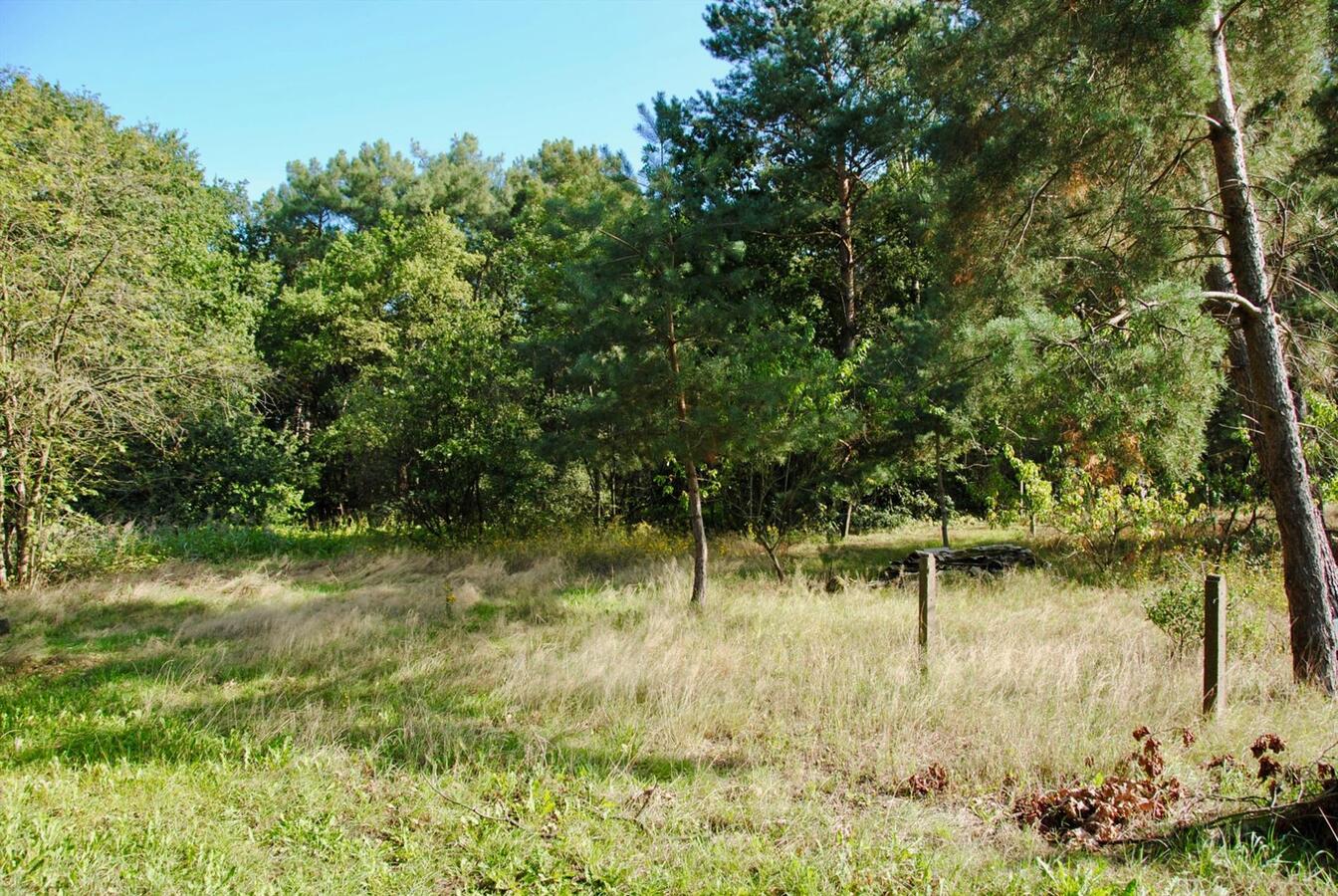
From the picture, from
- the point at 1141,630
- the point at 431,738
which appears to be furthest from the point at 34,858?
the point at 1141,630

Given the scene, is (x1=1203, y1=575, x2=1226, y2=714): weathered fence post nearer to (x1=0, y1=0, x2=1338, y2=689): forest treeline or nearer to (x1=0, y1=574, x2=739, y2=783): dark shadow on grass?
(x1=0, y1=0, x2=1338, y2=689): forest treeline

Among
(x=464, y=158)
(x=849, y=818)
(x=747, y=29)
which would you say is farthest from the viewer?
(x=464, y=158)

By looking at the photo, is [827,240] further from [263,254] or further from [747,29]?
[263,254]

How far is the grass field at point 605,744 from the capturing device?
10.4ft

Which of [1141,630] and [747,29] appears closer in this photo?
[1141,630]

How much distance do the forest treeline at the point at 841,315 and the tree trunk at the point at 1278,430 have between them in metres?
0.02

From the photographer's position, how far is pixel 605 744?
4.62m

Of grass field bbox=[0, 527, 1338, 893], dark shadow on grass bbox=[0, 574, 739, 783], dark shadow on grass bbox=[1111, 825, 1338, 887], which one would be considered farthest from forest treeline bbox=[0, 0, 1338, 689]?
dark shadow on grass bbox=[0, 574, 739, 783]

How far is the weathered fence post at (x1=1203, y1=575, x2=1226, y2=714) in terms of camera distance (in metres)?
4.75

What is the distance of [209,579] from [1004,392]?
35.4 feet

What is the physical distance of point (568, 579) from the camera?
11.4m

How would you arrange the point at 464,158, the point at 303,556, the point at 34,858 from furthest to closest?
the point at 464,158
the point at 303,556
the point at 34,858

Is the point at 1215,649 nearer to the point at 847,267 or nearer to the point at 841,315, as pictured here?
the point at 847,267

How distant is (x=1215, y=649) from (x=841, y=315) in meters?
14.5
